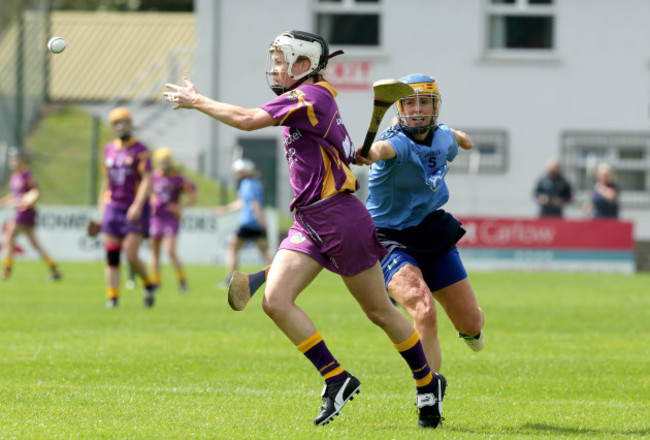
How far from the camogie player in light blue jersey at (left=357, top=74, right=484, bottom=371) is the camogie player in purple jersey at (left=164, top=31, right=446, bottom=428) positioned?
50 centimetres

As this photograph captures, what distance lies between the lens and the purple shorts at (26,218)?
19234 mm

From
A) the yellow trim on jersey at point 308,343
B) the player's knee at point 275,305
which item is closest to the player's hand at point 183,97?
the player's knee at point 275,305

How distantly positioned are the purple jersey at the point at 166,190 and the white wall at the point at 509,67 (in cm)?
986

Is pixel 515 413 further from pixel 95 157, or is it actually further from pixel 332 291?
pixel 95 157

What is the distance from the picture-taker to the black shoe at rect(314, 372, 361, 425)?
6051mm

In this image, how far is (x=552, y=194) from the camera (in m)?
23.4

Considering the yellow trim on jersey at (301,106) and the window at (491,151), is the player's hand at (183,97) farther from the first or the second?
the window at (491,151)

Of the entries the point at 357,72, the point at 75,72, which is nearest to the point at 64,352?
the point at 357,72

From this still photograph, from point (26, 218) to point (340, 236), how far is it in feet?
47.0

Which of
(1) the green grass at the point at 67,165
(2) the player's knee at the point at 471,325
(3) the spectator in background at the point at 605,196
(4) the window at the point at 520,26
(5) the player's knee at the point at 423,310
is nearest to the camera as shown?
(5) the player's knee at the point at 423,310

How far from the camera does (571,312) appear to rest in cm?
1394

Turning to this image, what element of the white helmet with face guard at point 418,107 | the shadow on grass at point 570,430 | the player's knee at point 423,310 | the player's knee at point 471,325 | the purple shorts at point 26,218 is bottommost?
the purple shorts at point 26,218

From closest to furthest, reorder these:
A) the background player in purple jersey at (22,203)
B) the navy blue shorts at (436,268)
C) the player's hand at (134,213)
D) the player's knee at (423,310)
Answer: the player's knee at (423,310)
the navy blue shorts at (436,268)
the player's hand at (134,213)
the background player in purple jersey at (22,203)

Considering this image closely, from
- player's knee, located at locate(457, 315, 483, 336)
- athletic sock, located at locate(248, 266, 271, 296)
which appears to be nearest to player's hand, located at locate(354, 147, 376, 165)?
athletic sock, located at locate(248, 266, 271, 296)
